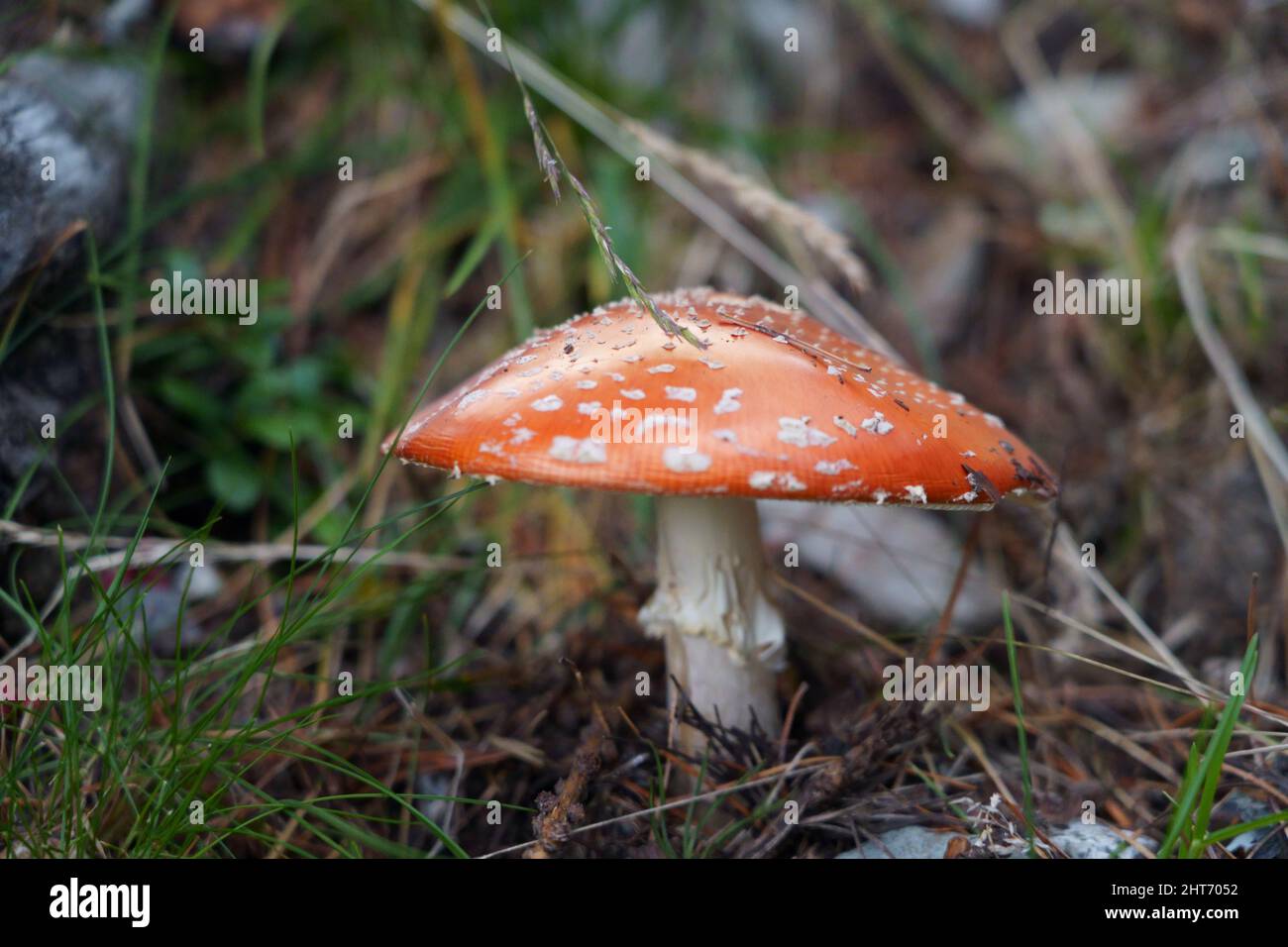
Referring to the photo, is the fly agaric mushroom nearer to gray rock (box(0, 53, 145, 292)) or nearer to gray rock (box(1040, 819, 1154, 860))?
gray rock (box(1040, 819, 1154, 860))

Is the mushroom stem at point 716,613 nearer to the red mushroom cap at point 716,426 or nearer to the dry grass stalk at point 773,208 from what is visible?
the red mushroom cap at point 716,426

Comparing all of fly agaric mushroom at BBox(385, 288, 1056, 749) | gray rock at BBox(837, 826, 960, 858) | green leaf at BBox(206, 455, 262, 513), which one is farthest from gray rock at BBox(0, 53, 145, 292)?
gray rock at BBox(837, 826, 960, 858)

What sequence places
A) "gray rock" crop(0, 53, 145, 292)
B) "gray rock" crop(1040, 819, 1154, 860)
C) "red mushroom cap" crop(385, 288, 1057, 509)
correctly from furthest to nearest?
"gray rock" crop(0, 53, 145, 292) → "gray rock" crop(1040, 819, 1154, 860) → "red mushroom cap" crop(385, 288, 1057, 509)

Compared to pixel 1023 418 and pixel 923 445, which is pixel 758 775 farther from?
pixel 1023 418

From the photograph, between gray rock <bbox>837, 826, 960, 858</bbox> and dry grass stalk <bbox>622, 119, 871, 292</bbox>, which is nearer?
gray rock <bbox>837, 826, 960, 858</bbox>

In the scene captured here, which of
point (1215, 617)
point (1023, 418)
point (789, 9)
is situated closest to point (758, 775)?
point (1215, 617)

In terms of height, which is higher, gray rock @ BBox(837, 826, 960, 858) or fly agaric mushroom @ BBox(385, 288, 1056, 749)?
fly agaric mushroom @ BBox(385, 288, 1056, 749)
